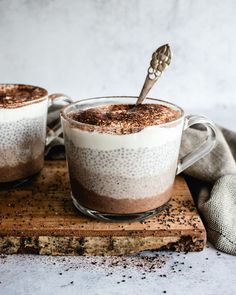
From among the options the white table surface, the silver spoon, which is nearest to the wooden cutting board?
the white table surface

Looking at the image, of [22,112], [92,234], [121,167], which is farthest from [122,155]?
[22,112]

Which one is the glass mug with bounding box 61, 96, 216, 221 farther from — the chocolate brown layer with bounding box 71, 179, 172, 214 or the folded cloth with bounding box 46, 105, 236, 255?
the folded cloth with bounding box 46, 105, 236, 255

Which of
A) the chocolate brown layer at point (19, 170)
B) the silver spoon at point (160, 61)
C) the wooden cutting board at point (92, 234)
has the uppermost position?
the silver spoon at point (160, 61)

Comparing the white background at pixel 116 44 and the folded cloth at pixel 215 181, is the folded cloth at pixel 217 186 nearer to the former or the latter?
the folded cloth at pixel 215 181

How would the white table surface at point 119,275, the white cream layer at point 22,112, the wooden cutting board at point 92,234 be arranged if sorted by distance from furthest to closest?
the white cream layer at point 22,112
the wooden cutting board at point 92,234
the white table surface at point 119,275

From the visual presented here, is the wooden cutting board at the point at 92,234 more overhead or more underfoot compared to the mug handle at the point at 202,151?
more underfoot

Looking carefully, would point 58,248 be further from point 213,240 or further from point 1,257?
point 213,240

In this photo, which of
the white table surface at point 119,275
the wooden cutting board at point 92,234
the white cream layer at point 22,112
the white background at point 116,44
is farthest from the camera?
the white background at point 116,44

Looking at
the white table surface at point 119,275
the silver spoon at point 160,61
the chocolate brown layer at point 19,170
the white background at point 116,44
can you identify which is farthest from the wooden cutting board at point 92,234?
the white background at point 116,44

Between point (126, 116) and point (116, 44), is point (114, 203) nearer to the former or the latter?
point (126, 116)
